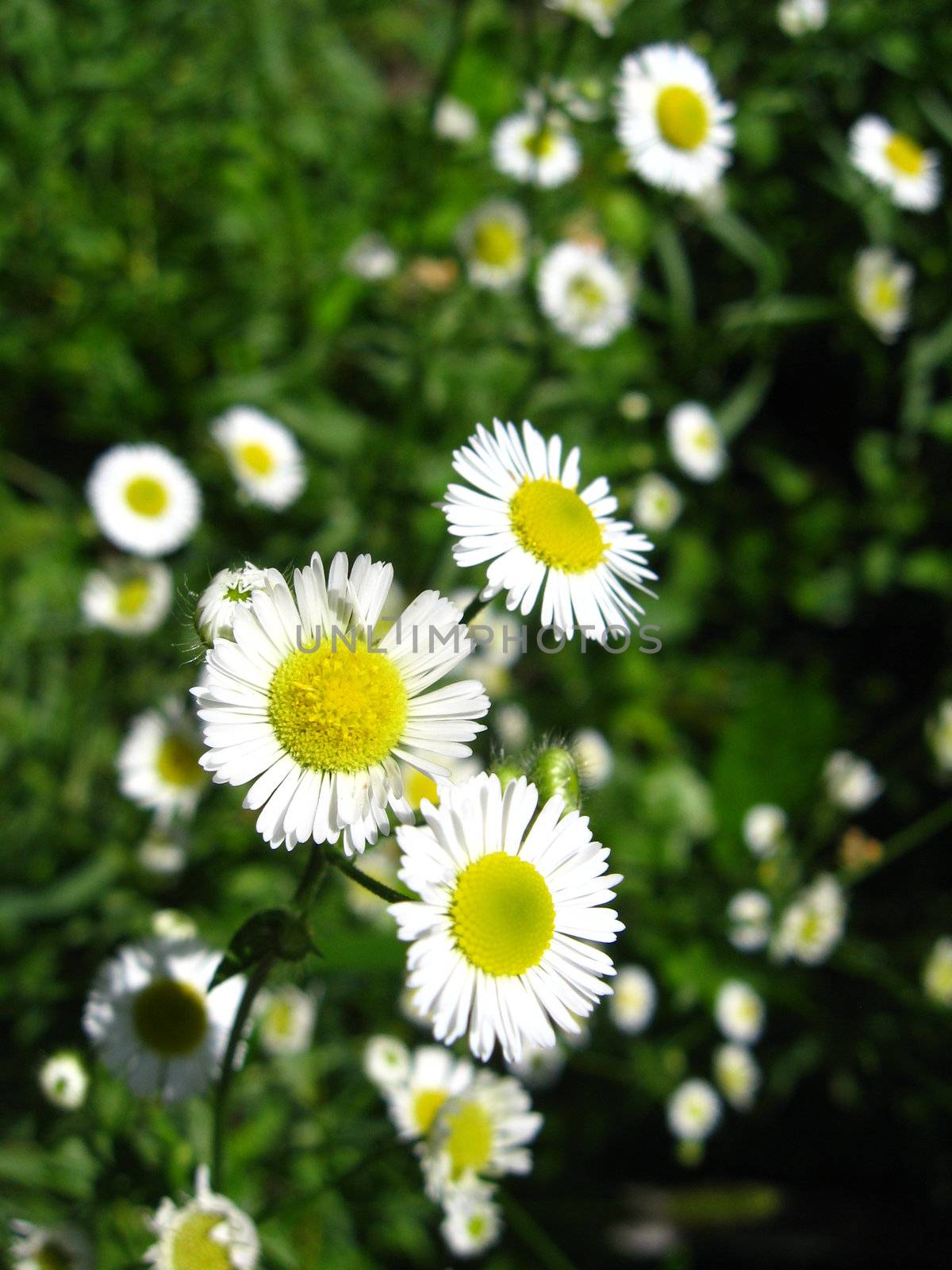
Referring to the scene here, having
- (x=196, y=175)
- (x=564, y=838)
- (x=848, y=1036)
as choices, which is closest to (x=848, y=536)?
(x=848, y=1036)

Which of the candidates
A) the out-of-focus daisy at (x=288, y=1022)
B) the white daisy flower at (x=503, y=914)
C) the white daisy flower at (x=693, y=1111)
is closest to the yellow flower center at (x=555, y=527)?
the white daisy flower at (x=503, y=914)

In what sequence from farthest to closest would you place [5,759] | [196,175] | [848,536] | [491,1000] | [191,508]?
[848,536] < [196,175] < [191,508] < [5,759] < [491,1000]

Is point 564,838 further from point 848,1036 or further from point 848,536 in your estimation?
point 848,536

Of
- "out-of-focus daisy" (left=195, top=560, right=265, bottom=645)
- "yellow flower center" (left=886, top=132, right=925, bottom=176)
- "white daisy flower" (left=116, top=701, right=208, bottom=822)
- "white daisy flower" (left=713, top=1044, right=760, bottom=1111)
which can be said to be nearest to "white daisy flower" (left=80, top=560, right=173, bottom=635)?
"white daisy flower" (left=116, top=701, right=208, bottom=822)

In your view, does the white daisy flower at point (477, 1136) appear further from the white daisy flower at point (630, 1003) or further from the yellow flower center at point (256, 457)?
the yellow flower center at point (256, 457)

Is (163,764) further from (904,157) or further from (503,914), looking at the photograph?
(904,157)

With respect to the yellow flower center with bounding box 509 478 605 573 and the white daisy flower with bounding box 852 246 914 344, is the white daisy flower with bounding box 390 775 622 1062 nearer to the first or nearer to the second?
the yellow flower center with bounding box 509 478 605 573
